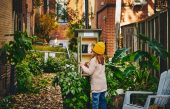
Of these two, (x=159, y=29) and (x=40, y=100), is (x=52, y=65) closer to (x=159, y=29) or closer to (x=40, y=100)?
(x=40, y=100)

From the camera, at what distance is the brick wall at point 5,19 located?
8490 mm

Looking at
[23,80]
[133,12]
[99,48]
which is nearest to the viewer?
[99,48]

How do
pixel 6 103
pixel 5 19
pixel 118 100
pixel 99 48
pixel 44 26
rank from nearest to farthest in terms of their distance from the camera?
pixel 99 48 < pixel 118 100 < pixel 6 103 < pixel 5 19 < pixel 44 26

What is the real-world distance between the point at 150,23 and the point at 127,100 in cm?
361

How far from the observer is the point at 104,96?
→ 4.88 m

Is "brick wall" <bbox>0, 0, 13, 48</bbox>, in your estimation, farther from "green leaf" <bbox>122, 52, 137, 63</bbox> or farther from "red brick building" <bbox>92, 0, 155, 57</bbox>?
"red brick building" <bbox>92, 0, 155, 57</bbox>

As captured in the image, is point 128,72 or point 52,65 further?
point 52,65

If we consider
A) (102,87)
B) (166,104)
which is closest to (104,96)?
(102,87)

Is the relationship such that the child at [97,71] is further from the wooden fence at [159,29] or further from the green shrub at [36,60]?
the green shrub at [36,60]

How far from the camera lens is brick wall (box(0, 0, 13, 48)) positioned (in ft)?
27.9

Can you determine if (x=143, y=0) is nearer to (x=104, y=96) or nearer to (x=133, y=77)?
(x=133, y=77)

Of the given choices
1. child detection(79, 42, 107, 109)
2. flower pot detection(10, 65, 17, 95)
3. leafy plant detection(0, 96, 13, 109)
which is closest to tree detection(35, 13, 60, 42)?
flower pot detection(10, 65, 17, 95)

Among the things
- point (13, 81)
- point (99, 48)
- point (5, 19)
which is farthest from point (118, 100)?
point (5, 19)

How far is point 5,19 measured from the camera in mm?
9109
